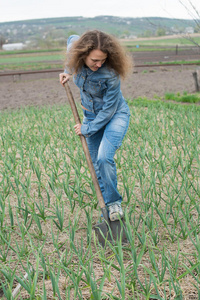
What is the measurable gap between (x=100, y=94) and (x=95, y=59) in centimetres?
29

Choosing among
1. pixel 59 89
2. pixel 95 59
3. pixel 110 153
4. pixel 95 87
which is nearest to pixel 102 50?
pixel 95 59

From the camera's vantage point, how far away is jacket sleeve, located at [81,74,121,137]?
256cm

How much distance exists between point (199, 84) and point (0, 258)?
908 cm

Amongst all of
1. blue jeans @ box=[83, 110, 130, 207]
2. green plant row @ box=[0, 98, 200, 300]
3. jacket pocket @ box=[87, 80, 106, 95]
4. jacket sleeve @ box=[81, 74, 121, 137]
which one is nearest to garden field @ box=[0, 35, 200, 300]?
green plant row @ box=[0, 98, 200, 300]

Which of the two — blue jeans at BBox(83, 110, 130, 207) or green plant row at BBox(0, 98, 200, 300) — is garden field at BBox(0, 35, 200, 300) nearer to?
green plant row at BBox(0, 98, 200, 300)

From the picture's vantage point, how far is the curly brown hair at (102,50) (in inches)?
95.9

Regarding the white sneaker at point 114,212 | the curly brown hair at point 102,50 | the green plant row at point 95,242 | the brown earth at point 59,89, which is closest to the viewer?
the green plant row at point 95,242

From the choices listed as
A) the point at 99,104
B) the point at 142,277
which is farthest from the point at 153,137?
the point at 142,277

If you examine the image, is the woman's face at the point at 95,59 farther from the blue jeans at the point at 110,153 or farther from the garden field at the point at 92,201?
the garden field at the point at 92,201

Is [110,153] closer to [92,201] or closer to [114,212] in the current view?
[114,212]

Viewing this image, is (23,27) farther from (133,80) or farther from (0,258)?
(0,258)

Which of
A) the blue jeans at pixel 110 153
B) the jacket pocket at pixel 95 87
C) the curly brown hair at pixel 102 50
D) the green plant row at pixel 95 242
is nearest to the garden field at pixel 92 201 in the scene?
the green plant row at pixel 95 242

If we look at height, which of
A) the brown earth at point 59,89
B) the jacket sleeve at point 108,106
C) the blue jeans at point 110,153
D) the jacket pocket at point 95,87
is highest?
the jacket pocket at point 95,87

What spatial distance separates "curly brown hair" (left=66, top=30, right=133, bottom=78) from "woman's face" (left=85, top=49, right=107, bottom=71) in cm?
2
